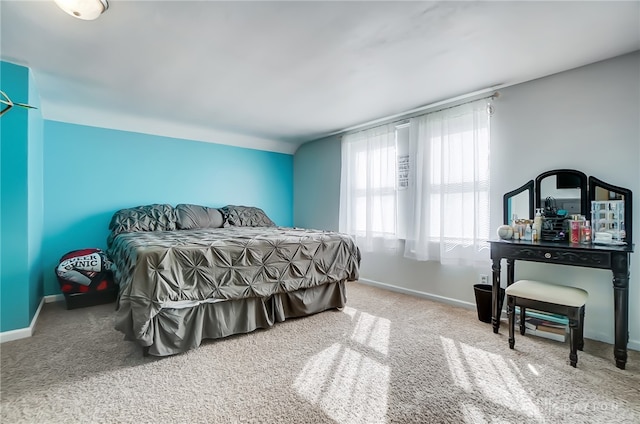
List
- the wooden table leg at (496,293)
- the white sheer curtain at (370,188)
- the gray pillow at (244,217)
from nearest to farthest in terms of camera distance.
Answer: the wooden table leg at (496,293) → the white sheer curtain at (370,188) → the gray pillow at (244,217)

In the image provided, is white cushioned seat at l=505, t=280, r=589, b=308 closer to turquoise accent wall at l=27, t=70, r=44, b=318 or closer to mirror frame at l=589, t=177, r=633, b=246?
mirror frame at l=589, t=177, r=633, b=246

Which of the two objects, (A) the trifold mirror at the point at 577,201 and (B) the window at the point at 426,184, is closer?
(A) the trifold mirror at the point at 577,201

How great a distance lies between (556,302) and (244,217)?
12.7ft

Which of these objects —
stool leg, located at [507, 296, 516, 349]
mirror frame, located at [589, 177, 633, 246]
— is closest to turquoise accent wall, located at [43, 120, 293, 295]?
stool leg, located at [507, 296, 516, 349]

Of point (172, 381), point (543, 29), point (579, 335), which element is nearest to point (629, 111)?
point (543, 29)

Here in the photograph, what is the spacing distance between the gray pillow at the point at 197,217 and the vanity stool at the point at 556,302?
145 inches

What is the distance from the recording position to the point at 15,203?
2471 mm

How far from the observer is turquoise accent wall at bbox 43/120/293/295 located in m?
3.53

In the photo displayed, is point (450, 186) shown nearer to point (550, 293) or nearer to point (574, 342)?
point (550, 293)

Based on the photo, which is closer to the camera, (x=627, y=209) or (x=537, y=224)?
(x=627, y=209)

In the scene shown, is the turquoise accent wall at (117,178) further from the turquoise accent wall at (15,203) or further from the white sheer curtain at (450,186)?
the white sheer curtain at (450,186)

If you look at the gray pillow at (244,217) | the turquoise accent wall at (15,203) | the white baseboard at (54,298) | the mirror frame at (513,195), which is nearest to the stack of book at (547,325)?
the mirror frame at (513,195)

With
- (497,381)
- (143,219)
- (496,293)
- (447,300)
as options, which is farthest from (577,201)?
(143,219)

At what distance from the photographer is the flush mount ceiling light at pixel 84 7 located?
169 centimetres
